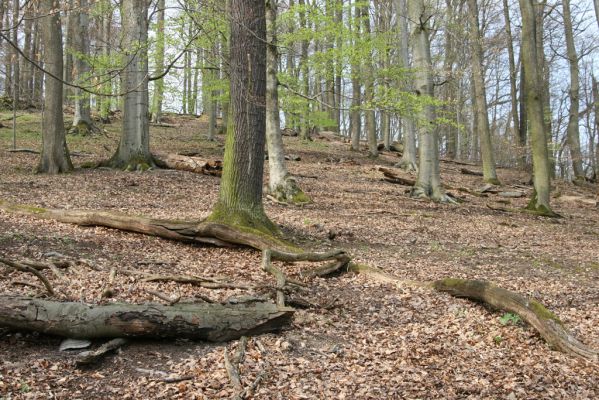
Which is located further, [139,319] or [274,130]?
[274,130]

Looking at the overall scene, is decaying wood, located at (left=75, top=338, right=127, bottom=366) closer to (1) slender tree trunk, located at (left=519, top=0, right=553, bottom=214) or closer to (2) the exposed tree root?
(2) the exposed tree root

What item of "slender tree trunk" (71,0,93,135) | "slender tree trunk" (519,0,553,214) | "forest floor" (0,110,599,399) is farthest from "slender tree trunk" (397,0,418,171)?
"slender tree trunk" (71,0,93,135)

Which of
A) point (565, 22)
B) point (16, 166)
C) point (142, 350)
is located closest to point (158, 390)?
point (142, 350)

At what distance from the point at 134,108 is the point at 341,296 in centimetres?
939

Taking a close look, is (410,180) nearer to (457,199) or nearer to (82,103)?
(457,199)

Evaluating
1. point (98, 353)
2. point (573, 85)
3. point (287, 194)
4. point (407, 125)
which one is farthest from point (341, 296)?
point (573, 85)

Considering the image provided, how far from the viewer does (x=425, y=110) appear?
1312 centimetres

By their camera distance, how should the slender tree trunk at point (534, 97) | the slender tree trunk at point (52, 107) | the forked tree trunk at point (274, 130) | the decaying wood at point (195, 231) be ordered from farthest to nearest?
the slender tree trunk at point (534, 97) → the slender tree trunk at point (52, 107) → the forked tree trunk at point (274, 130) → the decaying wood at point (195, 231)

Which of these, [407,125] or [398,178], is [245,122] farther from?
[407,125]

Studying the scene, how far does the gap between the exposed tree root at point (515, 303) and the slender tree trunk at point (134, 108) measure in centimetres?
852

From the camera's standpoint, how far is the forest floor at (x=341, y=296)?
152 inches

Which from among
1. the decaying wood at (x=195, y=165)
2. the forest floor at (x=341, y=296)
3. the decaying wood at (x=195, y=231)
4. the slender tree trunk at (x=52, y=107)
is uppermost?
the slender tree trunk at (x=52, y=107)

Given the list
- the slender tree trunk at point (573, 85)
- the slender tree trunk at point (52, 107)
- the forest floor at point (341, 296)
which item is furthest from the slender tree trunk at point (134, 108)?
the slender tree trunk at point (573, 85)

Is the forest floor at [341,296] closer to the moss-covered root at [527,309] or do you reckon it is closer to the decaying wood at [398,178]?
the moss-covered root at [527,309]
